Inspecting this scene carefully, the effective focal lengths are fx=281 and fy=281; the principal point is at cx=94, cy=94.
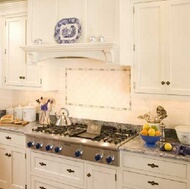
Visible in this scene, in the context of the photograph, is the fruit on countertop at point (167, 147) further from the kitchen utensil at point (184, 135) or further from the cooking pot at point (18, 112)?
the cooking pot at point (18, 112)

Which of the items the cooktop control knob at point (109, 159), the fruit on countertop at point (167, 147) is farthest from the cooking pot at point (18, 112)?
the fruit on countertop at point (167, 147)

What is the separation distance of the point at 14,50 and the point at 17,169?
1.63 metres

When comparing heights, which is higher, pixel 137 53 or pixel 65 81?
pixel 137 53

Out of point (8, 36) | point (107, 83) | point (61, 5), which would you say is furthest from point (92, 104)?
point (8, 36)

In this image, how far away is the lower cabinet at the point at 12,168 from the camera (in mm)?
3596

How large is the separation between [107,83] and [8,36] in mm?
1602

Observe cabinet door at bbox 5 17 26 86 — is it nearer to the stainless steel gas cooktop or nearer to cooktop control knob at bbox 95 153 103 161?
the stainless steel gas cooktop

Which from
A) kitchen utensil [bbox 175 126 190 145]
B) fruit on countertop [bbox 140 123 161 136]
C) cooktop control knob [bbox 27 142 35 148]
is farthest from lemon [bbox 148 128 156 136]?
cooktop control knob [bbox 27 142 35 148]

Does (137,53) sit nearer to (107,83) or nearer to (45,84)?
(107,83)

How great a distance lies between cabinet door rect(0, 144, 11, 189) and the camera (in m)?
3.76

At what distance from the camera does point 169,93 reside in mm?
2896

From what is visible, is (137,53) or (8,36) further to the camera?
(8,36)

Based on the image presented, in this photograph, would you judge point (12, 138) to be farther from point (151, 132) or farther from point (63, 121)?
point (151, 132)

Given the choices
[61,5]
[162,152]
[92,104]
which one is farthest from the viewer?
[92,104]
